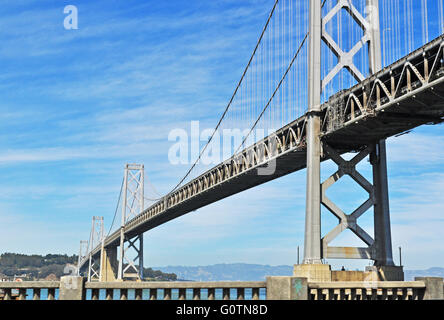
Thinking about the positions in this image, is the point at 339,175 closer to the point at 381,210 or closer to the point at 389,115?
the point at 381,210

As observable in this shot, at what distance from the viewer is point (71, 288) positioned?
9.46 metres

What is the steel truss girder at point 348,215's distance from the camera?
2155 cm

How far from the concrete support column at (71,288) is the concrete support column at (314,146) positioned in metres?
12.8

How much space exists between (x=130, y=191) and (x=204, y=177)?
188ft

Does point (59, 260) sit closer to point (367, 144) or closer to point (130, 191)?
point (130, 191)

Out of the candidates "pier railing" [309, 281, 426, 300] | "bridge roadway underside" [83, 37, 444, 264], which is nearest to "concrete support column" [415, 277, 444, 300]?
"pier railing" [309, 281, 426, 300]

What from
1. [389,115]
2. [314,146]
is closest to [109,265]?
[314,146]

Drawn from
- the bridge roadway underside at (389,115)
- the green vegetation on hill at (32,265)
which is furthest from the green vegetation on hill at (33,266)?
the bridge roadway underside at (389,115)

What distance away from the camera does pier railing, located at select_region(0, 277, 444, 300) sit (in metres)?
9.51

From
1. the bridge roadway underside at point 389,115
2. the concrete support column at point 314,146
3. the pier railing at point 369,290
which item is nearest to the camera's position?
the pier railing at point 369,290

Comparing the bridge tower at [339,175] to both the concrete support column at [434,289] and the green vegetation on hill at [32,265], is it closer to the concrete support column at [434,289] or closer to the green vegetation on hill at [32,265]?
the concrete support column at [434,289]

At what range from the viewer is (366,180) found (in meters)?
22.6

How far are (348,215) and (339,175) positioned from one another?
5.61 ft
